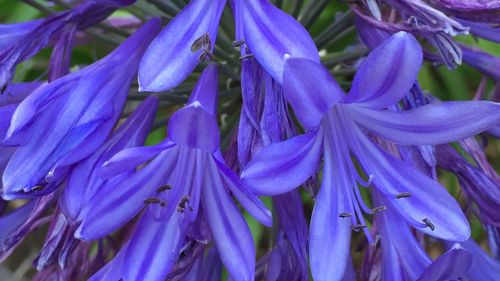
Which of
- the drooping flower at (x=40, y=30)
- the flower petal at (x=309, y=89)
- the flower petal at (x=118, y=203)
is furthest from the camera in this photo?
the drooping flower at (x=40, y=30)

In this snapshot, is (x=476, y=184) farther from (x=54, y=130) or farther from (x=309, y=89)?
(x=54, y=130)

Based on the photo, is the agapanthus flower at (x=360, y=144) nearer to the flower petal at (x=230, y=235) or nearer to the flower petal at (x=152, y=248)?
the flower petal at (x=230, y=235)

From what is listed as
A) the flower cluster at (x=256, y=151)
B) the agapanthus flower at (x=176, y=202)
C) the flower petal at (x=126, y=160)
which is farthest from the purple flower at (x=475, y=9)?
the flower petal at (x=126, y=160)

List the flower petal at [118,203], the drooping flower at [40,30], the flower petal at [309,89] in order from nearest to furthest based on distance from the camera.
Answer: the flower petal at [309,89], the flower petal at [118,203], the drooping flower at [40,30]

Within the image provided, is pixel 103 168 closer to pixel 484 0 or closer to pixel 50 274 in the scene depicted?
pixel 50 274

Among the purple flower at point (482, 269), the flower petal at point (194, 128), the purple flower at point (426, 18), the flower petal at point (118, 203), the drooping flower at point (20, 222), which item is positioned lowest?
the purple flower at point (482, 269)

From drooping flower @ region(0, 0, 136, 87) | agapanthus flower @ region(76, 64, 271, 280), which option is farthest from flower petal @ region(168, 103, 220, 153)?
drooping flower @ region(0, 0, 136, 87)

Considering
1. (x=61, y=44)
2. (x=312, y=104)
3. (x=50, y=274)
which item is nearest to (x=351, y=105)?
(x=312, y=104)

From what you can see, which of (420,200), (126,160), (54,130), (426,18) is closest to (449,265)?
(420,200)

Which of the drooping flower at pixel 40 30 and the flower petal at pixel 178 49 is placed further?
the drooping flower at pixel 40 30
